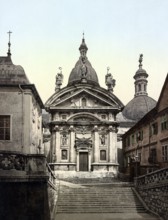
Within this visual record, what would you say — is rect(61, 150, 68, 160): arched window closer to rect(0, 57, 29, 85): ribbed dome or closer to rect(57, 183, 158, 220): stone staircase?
rect(57, 183, 158, 220): stone staircase

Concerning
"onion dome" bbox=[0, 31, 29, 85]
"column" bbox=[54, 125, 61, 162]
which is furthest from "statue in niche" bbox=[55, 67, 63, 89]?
"onion dome" bbox=[0, 31, 29, 85]

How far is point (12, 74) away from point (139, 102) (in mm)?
44653

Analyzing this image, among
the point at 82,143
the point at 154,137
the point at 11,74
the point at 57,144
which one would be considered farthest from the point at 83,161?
the point at 11,74

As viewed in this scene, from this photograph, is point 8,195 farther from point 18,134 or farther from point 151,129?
point 151,129

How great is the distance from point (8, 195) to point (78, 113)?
31596 millimetres

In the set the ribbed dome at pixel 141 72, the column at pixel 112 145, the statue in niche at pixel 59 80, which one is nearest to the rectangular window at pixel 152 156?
the column at pixel 112 145

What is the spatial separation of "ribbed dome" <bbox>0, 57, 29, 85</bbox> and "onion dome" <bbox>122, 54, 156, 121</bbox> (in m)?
41.4

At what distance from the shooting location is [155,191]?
22.7 metres

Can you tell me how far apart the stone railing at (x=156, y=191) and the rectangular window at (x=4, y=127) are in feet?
32.2

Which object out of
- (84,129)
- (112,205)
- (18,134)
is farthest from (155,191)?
(84,129)

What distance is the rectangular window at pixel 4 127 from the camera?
72.9 feet

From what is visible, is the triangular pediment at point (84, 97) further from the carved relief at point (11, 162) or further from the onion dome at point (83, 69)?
the carved relief at point (11, 162)

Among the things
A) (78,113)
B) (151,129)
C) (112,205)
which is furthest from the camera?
(78,113)

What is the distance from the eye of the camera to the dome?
211 feet
